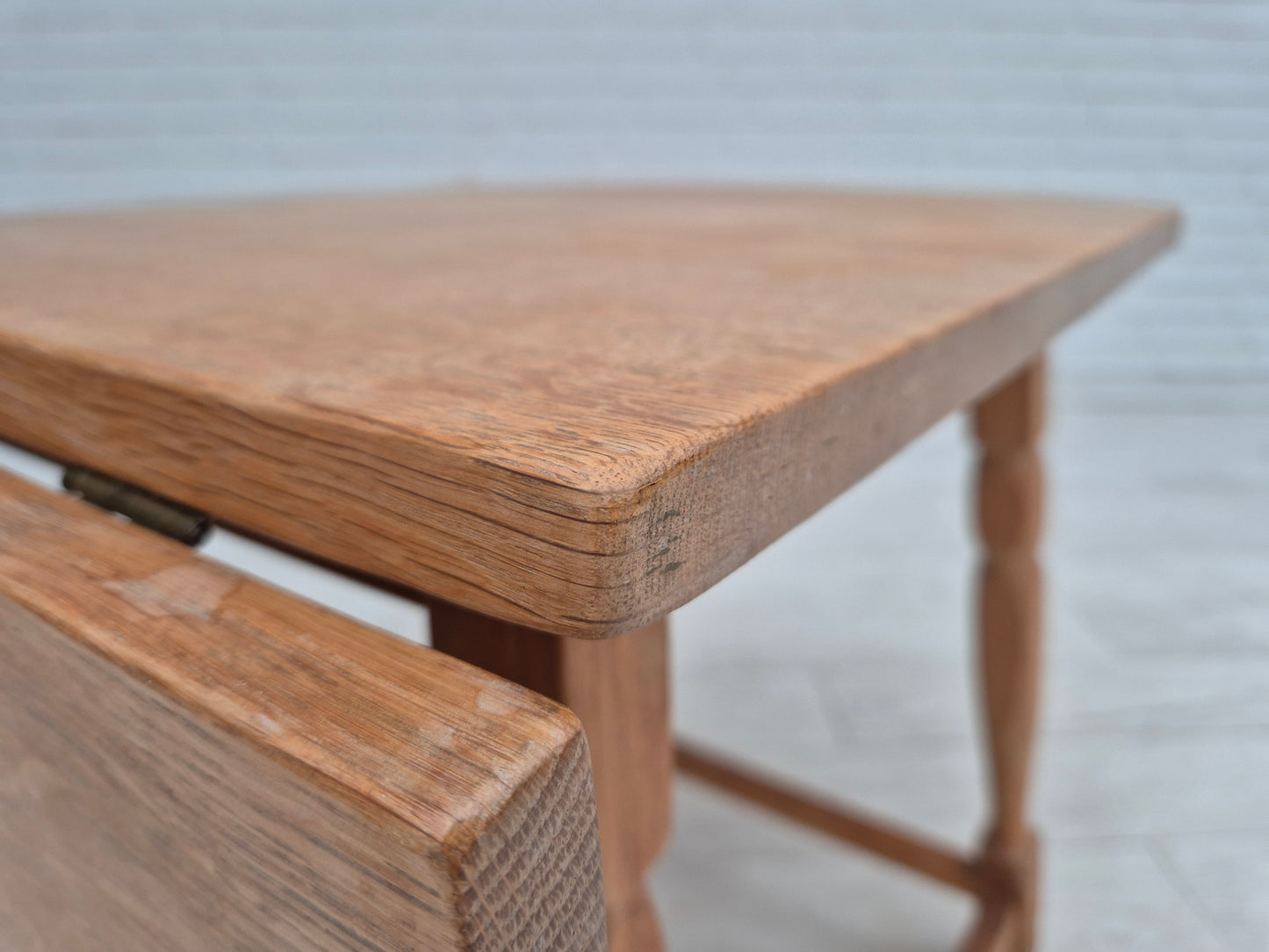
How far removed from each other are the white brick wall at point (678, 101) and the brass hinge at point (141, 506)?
249 centimetres

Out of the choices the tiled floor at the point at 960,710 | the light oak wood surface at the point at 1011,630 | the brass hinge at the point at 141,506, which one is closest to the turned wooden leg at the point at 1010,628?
the light oak wood surface at the point at 1011,630

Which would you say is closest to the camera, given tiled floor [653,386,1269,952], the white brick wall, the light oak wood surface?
the light oak wood surface

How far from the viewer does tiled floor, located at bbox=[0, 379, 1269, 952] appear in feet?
3.21

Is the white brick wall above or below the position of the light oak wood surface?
above

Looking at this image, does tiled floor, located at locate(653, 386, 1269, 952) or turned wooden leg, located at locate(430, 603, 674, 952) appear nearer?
turned wooden leg, located at locate(430, 603, 674, 952)

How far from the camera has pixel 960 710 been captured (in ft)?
4.25

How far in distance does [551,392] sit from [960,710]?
45.2 inches

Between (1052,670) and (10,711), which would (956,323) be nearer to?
(10,711)

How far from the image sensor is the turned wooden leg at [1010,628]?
2.79 ft

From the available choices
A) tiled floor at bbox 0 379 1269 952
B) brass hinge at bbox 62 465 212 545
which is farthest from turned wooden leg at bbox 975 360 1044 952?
brass hinge at bbox 62 465 212 545

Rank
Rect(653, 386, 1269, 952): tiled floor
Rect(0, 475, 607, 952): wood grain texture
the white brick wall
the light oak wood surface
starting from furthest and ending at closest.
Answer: the white brick wall, Rect(653, 386, 1269, 952): tiled floor, the light oak wood surface, Rect(0, 475, 607, 952): wood grain texture

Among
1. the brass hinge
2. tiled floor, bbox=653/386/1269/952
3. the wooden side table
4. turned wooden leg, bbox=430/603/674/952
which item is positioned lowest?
tiled floor, bbox=653/386/1269/952

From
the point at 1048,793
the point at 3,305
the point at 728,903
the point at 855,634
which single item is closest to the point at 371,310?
the point at 3,305

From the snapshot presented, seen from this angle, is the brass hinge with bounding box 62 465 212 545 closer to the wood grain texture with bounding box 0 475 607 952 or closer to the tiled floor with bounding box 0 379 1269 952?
the wood grain texture with bounding box 0 475 607 952
